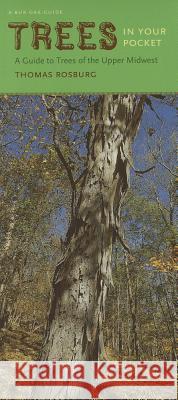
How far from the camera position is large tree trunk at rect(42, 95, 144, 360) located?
2295 mm

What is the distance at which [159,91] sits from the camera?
2867 mm

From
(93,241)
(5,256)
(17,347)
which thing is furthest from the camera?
(17,347)

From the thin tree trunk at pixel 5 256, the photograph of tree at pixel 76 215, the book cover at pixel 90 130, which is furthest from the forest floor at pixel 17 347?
the book cover at pixel 90 130

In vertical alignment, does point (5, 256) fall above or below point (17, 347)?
above

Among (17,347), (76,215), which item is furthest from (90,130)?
(17,347)

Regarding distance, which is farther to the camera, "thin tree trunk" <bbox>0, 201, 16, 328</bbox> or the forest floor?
the forest floor

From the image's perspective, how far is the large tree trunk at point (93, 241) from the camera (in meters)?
2.29

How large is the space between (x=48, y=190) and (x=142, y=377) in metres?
10.4

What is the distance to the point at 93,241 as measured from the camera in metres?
2.50

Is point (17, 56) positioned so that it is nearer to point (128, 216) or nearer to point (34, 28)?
point (34, 28)

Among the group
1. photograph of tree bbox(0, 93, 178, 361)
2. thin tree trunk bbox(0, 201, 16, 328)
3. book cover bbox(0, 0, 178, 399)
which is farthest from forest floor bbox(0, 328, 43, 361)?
book cover bbox(0, 0, 178, 399)

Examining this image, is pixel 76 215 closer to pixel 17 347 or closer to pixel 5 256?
pixel 5 256

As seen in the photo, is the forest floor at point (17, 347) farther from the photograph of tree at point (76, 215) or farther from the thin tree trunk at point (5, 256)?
the thin tree trunk at point (5, 256)

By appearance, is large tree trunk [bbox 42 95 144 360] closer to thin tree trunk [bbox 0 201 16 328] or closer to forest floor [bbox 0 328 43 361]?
thin tree trunk [bbox 0 201 16 328]
